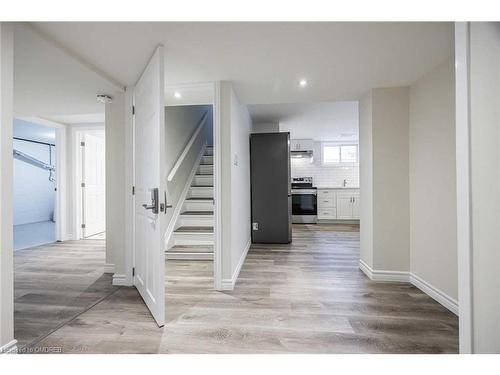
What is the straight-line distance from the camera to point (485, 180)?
106cm

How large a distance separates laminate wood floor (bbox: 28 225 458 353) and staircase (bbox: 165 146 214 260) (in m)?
0.50

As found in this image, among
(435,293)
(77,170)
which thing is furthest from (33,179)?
(435,293)

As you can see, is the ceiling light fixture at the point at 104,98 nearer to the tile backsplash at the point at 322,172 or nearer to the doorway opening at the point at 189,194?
the doorway opening at the point at 189,194

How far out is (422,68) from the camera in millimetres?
2172

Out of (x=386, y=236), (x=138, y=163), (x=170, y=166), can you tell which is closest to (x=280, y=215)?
(x=386, y=236)

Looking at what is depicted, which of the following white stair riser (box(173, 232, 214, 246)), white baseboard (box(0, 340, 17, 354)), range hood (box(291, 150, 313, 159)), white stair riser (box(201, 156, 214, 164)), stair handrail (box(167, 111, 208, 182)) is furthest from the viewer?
range hood (box(291, 150, 313, 159))

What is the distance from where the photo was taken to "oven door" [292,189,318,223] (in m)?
6.30

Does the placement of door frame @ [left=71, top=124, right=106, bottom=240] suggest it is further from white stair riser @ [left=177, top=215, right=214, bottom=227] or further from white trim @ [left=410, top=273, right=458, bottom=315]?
white trim @ [left=410, top=273, right=458, bottom=315]

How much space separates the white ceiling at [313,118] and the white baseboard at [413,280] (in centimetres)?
266

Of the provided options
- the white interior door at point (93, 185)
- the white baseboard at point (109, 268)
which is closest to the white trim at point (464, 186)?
the white baseboard at point (109, 268)

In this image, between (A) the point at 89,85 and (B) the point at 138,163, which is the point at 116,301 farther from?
(A) the point at 89,85

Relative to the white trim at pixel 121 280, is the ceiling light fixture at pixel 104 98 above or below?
above

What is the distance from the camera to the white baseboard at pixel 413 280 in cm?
202

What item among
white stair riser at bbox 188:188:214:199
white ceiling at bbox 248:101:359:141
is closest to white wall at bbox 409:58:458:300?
white ceiling at bbox 248:101:359:141
